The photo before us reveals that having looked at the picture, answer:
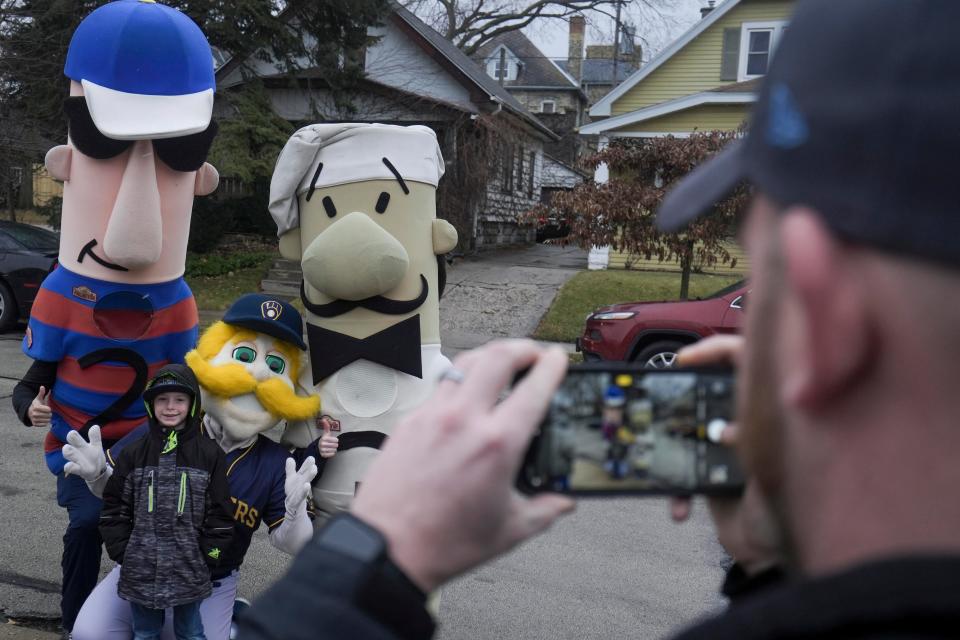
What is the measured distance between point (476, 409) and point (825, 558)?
380 millimetres

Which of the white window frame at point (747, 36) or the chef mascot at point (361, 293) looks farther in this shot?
the white window frame at point (747, 36)

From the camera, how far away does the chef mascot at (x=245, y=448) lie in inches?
129

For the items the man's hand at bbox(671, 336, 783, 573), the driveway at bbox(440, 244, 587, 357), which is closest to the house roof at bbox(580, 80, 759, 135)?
the driveway at bbox(440, 244, 587, 357)

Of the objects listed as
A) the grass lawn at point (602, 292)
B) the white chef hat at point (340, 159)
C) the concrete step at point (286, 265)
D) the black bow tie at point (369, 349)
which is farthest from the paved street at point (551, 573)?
the concrete step at point (286, 265)

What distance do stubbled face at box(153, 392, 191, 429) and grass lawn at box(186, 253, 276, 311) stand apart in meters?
10.4

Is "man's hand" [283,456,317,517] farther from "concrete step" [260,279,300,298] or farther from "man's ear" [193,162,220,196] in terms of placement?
"concrete step" [260,279,300,298]

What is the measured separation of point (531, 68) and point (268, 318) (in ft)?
148

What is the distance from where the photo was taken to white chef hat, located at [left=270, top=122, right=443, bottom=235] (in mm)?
3623

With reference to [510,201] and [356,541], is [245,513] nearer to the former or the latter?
[356,541]

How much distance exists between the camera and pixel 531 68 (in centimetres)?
4616

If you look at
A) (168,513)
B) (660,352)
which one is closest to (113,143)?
(168,513)

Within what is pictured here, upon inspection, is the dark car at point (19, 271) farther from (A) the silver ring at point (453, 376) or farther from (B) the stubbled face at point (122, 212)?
(A) the silver ring at point (453, 376)

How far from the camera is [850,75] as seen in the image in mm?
697

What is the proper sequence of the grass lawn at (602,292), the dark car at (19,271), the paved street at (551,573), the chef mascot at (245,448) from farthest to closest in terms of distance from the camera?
the grass lawn at (602,292) → the dark car at (19,271) → the paved street at (551,573) → the chef mascot at (245,448)
